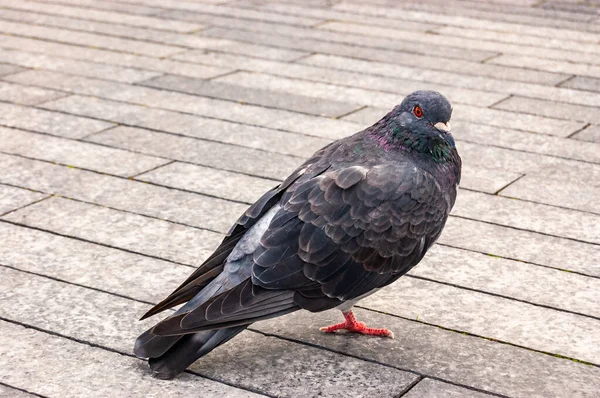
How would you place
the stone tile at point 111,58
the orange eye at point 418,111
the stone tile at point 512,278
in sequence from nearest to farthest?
1. the orange eye at point 418,111
2. the stone tile at point 512,278
3. the stone tile at point 111,58

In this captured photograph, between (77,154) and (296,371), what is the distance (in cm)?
284

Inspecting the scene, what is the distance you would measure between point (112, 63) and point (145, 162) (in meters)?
2.36

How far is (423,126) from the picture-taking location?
3695mm

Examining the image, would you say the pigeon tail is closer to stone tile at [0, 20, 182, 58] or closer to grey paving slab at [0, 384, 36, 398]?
grey paving slab at [0, 384, 36, 398]

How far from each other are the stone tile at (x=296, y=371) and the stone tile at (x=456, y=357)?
0.28 feet

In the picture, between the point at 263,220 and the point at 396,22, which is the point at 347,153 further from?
the point at 396,22

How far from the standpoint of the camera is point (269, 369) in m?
3.53

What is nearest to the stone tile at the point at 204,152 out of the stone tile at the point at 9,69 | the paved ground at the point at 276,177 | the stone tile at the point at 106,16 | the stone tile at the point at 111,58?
the paved ground at the point at 276,177

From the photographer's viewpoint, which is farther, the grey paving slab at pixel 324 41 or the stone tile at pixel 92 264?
the grey paving slab at pixel 324 41

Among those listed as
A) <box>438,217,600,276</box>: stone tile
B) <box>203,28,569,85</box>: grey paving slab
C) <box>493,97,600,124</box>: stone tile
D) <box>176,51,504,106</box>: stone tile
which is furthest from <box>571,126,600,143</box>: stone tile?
<box>438,217,600,276</box>: stone tile

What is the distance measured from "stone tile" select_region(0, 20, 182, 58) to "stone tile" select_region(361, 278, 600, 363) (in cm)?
452

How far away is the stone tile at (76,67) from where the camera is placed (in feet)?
24.5

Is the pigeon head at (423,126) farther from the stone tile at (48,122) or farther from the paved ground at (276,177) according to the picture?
the stone tile at (48,122)

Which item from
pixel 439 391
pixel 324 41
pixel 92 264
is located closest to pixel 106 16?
pixel 324 41
